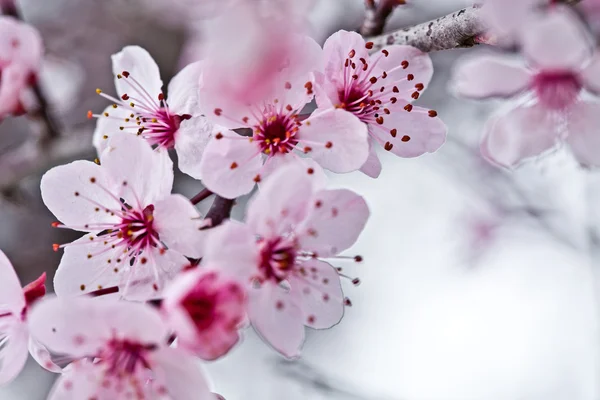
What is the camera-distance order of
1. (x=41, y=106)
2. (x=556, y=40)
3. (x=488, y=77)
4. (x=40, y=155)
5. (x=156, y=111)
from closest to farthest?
(x=556, y=40) < (x=488, y=77) < (x=156, y=111) < (x=41, y=106) < (x=40, y=155)

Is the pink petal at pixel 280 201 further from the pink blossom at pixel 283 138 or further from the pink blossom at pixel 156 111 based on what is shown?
the pink blossom at pixel 156 111

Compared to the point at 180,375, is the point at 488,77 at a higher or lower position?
higher

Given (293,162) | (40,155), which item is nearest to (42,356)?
(293,162)

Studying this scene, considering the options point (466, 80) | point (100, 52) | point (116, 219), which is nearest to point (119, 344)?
point (116, 219)

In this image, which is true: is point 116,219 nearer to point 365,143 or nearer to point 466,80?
point 365,143

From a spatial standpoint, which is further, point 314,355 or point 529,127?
point 314,355

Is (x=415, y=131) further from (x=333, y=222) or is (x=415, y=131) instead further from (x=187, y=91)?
(x=187, y=91)
